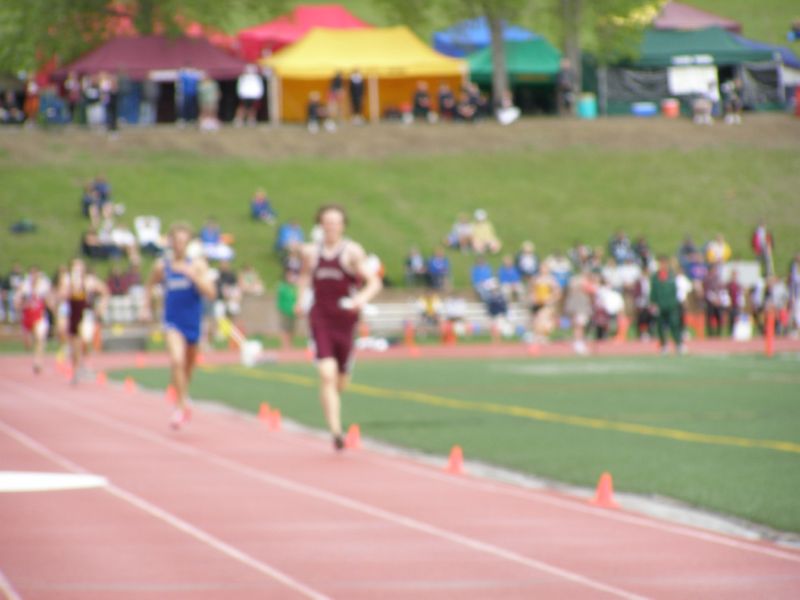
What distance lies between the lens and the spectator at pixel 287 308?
99.7 feet

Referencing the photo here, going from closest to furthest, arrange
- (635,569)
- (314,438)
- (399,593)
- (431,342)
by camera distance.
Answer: (399,593), (635,569), (314,438), (431,342)

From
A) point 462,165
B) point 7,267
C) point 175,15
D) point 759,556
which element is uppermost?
point 175,15

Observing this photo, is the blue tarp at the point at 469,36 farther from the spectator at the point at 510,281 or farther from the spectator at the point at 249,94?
the spectator at the point at 510,281

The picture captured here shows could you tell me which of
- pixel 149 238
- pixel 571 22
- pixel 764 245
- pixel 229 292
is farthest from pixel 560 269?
pixel 764 245

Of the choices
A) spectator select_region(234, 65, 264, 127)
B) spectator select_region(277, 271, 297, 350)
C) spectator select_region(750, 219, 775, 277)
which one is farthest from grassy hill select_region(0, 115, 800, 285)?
spectator select_region(277, 271, 297, 350)

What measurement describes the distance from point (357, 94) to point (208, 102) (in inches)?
177

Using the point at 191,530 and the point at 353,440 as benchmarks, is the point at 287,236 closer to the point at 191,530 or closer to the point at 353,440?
the point at 353,440

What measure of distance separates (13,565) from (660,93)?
154ft

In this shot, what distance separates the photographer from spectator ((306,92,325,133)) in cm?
4900

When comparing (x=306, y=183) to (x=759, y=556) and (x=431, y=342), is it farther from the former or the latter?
(x=759, y=556)

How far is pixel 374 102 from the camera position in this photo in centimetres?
5094

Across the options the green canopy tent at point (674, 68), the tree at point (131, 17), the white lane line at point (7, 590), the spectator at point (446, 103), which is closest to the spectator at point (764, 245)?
the green canopy tent at point (674, 68)

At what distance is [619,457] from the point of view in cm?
1241

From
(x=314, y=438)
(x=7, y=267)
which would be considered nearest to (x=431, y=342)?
(x=7, y=267)
